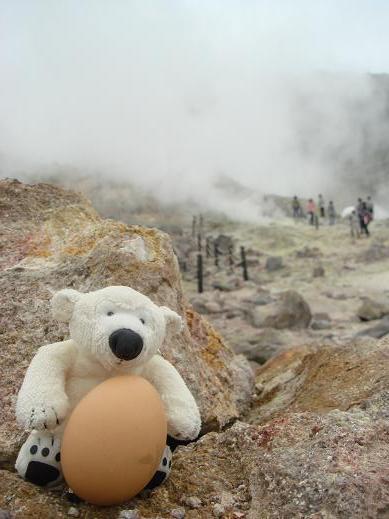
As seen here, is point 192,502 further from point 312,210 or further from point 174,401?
point 312,210

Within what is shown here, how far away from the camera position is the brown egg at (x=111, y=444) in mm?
1988

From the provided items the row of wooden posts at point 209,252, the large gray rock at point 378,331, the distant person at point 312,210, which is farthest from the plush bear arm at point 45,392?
the distant person at point 312,210

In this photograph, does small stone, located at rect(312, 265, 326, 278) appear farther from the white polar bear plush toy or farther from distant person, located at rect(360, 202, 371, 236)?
the white polar bear plush toy

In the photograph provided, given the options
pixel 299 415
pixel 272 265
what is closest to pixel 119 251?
pixel 299 415

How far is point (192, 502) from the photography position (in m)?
2.31

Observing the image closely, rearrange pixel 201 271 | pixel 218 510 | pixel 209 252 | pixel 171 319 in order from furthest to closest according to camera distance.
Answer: pixel 209 252
pixel 201 271
pixel 171 319
pixel 218 510

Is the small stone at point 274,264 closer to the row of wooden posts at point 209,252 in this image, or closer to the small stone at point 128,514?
the row of wooden posts at point 209,252

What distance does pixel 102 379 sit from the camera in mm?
2406

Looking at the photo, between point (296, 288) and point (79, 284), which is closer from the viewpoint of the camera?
point (79, 284)

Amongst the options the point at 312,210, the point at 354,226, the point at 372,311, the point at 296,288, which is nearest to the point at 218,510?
the point at 372,311

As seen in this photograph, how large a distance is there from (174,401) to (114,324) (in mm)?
504

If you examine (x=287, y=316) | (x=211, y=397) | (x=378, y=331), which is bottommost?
(x=287, y=316)

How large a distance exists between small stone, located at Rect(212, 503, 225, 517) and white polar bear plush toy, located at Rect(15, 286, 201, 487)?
0.27m

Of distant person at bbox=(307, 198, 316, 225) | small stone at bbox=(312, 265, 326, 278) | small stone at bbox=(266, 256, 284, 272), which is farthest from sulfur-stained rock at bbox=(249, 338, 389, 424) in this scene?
distant person at bbox=(307, 198, 316, 225)
